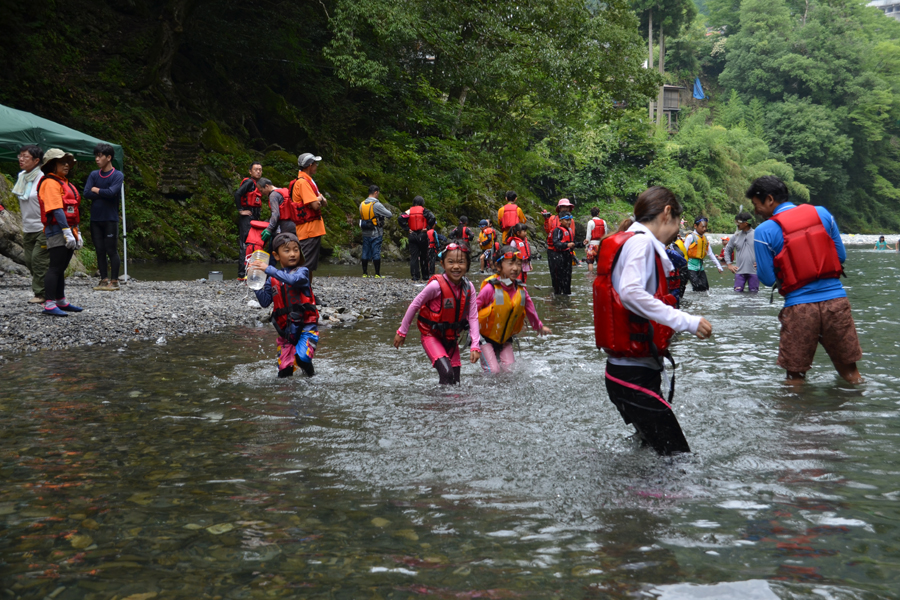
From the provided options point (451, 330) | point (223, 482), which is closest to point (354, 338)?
point (451, 330)

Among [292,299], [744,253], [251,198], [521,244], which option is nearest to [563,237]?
[521,244]

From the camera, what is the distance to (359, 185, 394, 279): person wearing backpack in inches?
676

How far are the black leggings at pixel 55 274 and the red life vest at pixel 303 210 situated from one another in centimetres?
300

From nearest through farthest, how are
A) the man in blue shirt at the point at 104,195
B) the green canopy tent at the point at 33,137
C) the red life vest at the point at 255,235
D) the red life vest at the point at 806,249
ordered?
1. the red life vest at the point at 806,249
2. the man in blue shirt at the point at 104,195
3. the green canopy tent at the point at 33,137
4. the red life vest at the point at 255,235

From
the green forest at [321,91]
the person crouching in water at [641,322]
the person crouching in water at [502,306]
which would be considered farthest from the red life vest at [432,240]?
the person crouching in water at [641,322]

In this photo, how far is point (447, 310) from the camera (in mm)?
6250

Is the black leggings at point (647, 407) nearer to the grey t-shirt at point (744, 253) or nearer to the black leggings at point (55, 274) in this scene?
the black leggings at point (55, 274)

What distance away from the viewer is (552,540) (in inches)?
127

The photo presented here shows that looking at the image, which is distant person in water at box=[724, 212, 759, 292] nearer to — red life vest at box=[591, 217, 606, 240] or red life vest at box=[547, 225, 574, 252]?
red life vest at box=[547, 225, 574, 252]

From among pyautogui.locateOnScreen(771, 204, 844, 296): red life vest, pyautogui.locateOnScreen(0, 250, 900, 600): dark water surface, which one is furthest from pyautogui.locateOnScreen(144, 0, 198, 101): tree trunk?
pyautogui.locateOnScreen(771, 204, 844, 296): red life vest

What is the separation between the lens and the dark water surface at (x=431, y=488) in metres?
2.91

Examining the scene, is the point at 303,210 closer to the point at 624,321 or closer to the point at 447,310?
the point at 447,310

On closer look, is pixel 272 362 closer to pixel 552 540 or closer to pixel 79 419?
pixel 79 419

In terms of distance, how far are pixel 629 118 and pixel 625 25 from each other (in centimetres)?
1492
